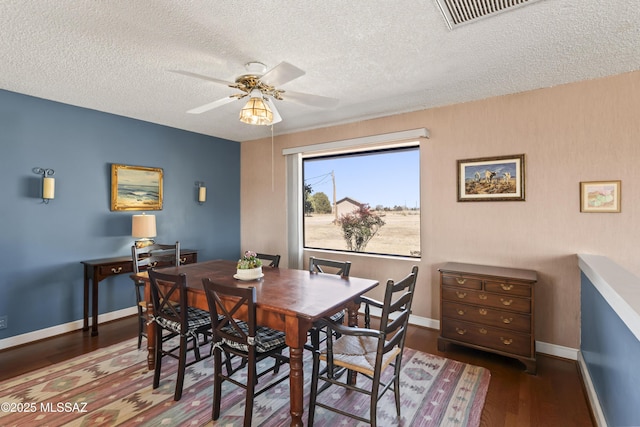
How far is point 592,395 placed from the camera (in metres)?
2.22

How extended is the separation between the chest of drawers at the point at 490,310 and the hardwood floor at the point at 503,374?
15 cm

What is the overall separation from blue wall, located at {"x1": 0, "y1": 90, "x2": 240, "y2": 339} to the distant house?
7.52 feet

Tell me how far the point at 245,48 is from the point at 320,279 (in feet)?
6.07

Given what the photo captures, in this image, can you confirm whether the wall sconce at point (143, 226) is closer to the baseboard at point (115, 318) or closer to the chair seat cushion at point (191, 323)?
the baseboard at point (115, 318)

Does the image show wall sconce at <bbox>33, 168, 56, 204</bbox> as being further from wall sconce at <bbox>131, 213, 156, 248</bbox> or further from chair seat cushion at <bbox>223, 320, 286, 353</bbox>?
chair seat cushion at <bbox>223, 320, 286, 353</bbox>

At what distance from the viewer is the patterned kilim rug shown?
6.81ft

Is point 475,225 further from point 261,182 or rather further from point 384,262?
point 261,182

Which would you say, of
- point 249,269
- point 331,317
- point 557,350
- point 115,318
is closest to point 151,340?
point 249,269

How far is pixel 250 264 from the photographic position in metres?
2.59

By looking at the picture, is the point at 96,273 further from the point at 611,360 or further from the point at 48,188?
the point at 611,360

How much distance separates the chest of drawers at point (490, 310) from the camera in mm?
2693

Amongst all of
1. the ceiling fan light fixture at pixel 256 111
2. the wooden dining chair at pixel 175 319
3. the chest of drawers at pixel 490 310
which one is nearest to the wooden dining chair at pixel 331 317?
the wooden dining chair at pixel 175 319

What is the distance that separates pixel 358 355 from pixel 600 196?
100 inches

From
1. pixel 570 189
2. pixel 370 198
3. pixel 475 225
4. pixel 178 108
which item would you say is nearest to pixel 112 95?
pixel 178 108
